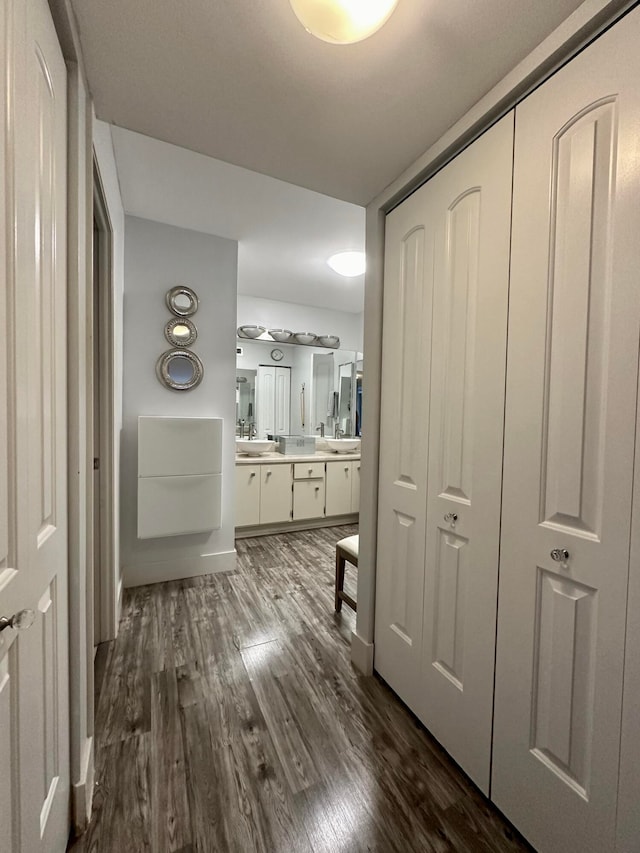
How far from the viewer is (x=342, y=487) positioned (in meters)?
4.21

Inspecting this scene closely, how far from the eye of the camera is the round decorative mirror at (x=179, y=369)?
2.72 metres

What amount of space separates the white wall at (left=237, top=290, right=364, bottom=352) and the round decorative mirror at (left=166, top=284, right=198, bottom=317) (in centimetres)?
137

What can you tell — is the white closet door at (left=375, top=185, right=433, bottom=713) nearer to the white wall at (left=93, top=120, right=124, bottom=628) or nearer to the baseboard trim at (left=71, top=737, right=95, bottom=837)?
the baseboard trim at (left=71, top=737, right=95, bottom=837)

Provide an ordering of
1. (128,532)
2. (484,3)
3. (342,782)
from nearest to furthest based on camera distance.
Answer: (484,3) → (342,782) → (128,532)

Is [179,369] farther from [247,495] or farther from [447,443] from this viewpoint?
[447,443]

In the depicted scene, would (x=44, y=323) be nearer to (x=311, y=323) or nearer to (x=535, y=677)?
(x=535, y=677)

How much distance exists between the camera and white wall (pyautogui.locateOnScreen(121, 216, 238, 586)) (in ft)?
8.73

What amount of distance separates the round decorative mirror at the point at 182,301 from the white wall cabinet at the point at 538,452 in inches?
72.8

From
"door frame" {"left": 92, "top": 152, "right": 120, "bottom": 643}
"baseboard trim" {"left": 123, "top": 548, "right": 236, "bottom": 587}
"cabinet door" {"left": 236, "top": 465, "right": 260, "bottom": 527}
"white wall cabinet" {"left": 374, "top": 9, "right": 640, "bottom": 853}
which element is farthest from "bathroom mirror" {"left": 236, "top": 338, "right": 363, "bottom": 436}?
"white wall cabinet" {"left": 374, "top": 9, "right": 640, "bottom": 853}

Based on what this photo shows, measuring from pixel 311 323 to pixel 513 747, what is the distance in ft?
13.7

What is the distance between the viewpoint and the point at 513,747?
1.11 meters

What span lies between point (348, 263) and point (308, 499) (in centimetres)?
240

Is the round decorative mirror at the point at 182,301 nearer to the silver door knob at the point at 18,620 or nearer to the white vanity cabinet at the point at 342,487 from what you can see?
the white vanity cabinet at the point at 342,487

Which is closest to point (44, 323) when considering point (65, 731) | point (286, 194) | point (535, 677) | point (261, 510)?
point (65, 731)
